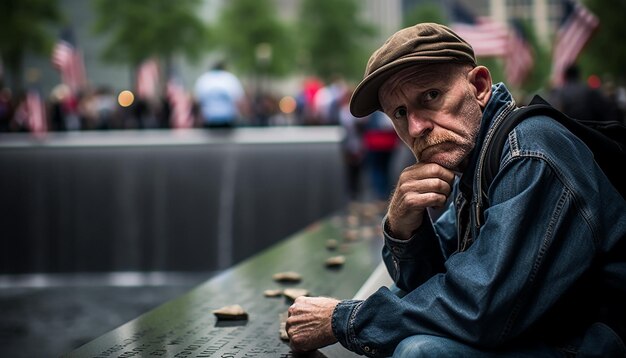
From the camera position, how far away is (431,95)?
2.70 metres

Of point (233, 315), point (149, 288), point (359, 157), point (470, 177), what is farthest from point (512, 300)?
point (359, 157)

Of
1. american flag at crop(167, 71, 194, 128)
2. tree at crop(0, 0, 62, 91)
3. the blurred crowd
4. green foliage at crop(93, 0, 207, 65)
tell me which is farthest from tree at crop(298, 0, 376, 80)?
american flag at crop(167, 71, 194, 128)

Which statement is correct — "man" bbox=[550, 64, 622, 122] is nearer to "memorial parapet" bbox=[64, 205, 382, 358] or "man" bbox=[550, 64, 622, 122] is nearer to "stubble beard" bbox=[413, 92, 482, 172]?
"memorial parapet" bbox=[64, 205, 382, 358]

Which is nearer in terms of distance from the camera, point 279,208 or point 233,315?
point 233,315

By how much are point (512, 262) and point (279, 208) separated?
9.31 m

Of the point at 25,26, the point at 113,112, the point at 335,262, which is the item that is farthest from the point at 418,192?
the point at 25,26

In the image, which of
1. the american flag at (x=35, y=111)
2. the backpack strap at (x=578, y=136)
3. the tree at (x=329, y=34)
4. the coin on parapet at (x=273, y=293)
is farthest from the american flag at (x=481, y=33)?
the tree at (x=329, y=34)

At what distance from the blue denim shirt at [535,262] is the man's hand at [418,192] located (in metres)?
0.25

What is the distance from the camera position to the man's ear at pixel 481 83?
2.73 meters

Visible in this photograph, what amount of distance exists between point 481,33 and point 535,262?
15.5 m

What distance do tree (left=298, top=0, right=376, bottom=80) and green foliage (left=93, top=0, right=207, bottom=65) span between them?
18.2 m

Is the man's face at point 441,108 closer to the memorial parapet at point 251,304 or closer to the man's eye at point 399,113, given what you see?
the man's eye at point 399,113

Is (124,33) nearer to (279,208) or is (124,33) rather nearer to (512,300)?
(279,208)

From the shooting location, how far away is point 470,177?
2723 millimetres
